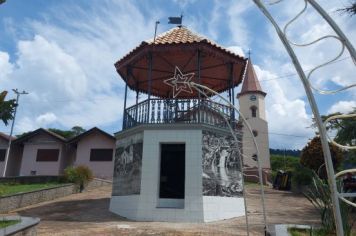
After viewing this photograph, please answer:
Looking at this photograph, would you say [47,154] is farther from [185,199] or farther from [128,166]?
[185,199]

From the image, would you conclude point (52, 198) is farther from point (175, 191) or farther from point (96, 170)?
point (96, 170)

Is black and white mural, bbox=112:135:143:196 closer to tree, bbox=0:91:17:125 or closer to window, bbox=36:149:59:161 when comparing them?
tree, bbox=0:91:17:125

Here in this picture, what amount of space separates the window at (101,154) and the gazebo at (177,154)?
1629 centimetres

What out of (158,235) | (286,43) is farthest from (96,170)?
(286,43)

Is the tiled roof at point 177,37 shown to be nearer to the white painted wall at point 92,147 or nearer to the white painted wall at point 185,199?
the white painted wall at point 185,199

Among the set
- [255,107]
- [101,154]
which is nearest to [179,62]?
[101,154]

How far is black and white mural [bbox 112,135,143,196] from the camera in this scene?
43.2 feet

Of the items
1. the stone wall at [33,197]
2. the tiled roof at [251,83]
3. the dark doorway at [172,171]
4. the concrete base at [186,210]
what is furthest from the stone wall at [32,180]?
the tiled roof at [251,83]

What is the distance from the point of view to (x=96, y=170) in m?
30.3

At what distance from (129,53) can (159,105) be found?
2783 millimetres

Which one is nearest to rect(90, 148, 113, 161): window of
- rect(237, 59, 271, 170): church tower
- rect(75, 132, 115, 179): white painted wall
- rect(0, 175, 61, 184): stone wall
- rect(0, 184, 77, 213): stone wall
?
rect(75, 132, 115, 179): white painted wall

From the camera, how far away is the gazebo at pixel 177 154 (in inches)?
490

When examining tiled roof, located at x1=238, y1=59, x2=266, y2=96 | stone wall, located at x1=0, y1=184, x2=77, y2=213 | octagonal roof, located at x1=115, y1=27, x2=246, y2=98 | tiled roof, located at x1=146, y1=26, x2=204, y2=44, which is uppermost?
tiled roof, located at x1=238, y1=59, x2=266, y2=96

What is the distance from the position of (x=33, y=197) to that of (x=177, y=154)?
8.61 m
